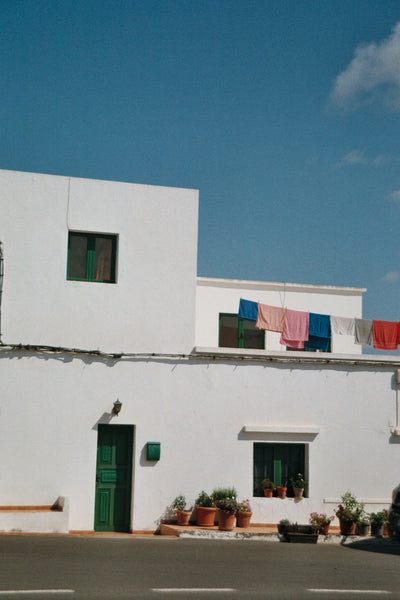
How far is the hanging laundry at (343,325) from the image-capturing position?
22.0m

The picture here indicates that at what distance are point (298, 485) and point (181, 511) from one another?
283 cm

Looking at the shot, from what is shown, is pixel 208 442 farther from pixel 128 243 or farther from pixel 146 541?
pixel 128 243

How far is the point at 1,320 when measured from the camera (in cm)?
1722

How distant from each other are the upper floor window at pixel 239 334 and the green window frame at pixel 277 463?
295 inches

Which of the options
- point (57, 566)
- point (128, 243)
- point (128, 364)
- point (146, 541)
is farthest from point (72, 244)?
point (57, 566)

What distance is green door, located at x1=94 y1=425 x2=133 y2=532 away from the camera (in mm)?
17578

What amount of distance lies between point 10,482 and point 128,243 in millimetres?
5635

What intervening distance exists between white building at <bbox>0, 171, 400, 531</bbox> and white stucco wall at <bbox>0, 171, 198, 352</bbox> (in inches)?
1.1

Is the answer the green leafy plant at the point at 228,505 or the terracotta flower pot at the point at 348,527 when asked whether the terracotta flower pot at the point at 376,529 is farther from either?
the green leafy plant at the point at 228,505

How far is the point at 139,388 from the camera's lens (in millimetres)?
17859

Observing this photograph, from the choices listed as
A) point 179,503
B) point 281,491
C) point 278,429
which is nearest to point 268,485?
point 281,491

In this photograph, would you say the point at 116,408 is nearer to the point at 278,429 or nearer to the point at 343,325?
the point at 278,429

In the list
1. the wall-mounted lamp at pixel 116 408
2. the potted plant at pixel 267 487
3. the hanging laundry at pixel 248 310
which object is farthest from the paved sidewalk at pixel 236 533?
the hanging laundry at pixel 248 310

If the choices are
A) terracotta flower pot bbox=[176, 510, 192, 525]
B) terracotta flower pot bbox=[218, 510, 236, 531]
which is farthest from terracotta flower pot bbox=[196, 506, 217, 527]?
terracotta flower pot bbox=[218, 510, 236, 531]
